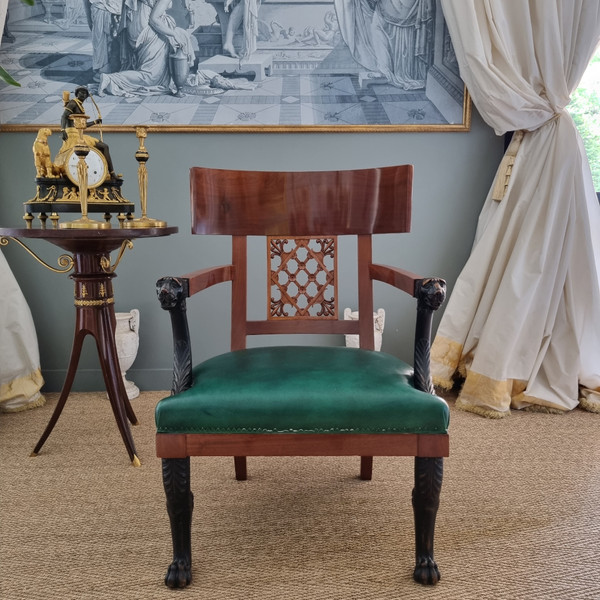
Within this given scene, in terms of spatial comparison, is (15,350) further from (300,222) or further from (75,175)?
(300,222)

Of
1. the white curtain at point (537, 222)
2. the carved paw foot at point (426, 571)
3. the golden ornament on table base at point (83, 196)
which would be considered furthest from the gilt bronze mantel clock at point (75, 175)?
the white curtain at point (537, 222)

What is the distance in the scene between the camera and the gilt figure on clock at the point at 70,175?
225 cm

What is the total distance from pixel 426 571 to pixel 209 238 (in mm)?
2107

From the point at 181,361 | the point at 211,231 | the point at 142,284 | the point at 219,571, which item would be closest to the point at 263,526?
the point at 219,571

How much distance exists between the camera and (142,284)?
3.10m

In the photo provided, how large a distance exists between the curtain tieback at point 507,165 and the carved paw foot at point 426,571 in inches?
79.5

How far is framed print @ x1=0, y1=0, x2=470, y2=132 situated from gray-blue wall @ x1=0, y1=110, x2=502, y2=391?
0.10 m

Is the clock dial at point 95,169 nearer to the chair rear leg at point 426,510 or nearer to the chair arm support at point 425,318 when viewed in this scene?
the chair arm support at point 425,318

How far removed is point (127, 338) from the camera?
2.88 meters

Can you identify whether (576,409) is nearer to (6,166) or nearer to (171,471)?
(171,471)

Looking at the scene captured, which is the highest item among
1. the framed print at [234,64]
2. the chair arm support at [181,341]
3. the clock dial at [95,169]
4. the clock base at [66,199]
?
the framed print at [234,64]

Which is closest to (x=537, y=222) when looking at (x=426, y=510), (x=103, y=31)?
(x=426, y=510)

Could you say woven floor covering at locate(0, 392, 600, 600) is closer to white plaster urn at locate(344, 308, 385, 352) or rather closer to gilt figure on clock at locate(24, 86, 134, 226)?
white plaster urn at locate(344, 308, 385, 352)

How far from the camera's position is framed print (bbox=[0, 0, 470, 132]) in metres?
2.86
